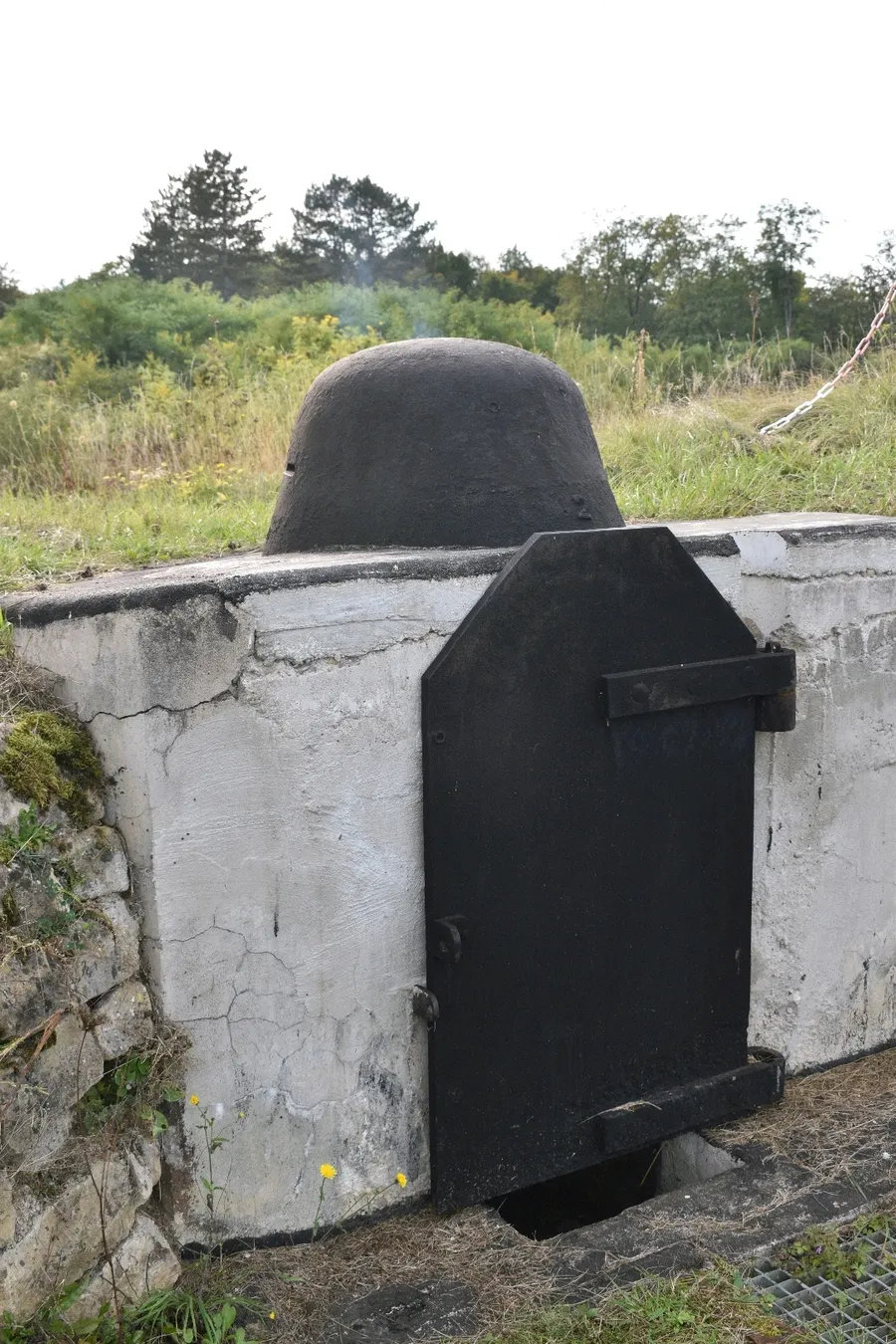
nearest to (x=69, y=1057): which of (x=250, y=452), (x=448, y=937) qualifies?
(x=448, y=937)

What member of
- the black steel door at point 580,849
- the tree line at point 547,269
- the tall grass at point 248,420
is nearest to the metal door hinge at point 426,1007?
the black steel door at point 580,849

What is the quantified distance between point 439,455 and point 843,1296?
2.21 meters

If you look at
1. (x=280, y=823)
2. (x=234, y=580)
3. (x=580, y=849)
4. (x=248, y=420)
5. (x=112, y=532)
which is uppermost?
(x=248, y=420)

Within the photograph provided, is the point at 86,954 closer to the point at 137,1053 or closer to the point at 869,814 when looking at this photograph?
the point at 137,1053

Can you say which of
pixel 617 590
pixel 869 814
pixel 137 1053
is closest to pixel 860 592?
pixel 869 814

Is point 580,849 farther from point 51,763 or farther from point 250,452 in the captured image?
point 250,452

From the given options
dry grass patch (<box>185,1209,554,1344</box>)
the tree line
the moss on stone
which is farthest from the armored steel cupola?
the tree line

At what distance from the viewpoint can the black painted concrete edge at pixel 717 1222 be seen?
100 inches

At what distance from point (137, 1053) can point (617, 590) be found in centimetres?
154

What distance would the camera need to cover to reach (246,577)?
247cm

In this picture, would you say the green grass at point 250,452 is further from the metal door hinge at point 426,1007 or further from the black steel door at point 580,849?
the metal door hinge at point 426,1007

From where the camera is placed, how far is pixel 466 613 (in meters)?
2.74

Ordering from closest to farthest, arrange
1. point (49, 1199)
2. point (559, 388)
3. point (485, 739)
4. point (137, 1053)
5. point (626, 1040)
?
point (49, 1199), point (137, 1053), point (485, 739), point (626, 1040), point (559, 388)

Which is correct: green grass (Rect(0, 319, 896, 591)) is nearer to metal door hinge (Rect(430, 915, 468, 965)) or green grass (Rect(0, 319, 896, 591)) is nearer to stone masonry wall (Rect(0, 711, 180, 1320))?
stone masonry wall (Rect(0, 711, 180, 1320))
